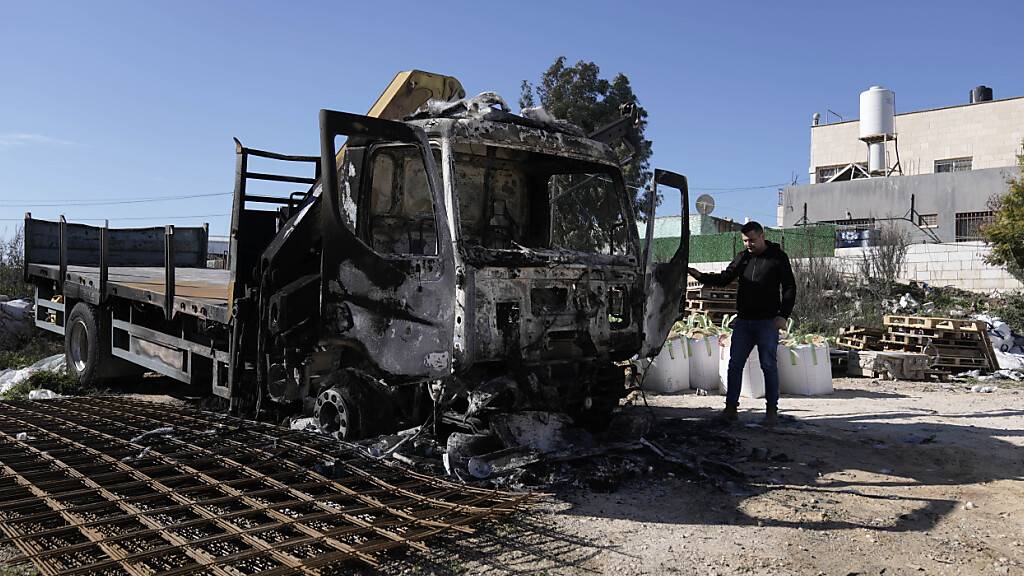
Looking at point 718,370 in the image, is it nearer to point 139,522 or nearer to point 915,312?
point 139,522

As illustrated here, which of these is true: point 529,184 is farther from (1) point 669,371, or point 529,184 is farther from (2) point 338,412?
(1) point 669,371

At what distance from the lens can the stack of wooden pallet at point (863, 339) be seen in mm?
11781

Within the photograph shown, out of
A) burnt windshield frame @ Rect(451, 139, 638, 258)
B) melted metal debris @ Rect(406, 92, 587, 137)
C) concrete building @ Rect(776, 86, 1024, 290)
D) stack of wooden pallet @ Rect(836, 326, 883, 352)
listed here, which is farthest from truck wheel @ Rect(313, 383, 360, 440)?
concrete building @ Rect(776, 86, 1024, 290)

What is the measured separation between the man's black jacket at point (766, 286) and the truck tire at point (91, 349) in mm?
6037

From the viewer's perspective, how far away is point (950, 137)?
3506cm

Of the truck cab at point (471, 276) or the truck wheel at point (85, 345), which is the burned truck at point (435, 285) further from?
the truck wheel at point (85, 345)

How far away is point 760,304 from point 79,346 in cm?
713

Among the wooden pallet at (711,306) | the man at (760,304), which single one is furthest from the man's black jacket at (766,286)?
the wooden pallet at (711,306)

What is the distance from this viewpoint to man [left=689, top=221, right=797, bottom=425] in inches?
258

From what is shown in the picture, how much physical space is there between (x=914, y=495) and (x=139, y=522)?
4275 mm

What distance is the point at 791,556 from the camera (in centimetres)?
349

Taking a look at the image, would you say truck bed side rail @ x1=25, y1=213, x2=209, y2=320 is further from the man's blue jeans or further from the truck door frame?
the man's blue jeans

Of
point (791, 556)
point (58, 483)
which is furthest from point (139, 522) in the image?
point (791, 556)

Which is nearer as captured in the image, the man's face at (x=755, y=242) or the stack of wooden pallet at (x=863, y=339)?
the man's face at (x=755, y=242)
